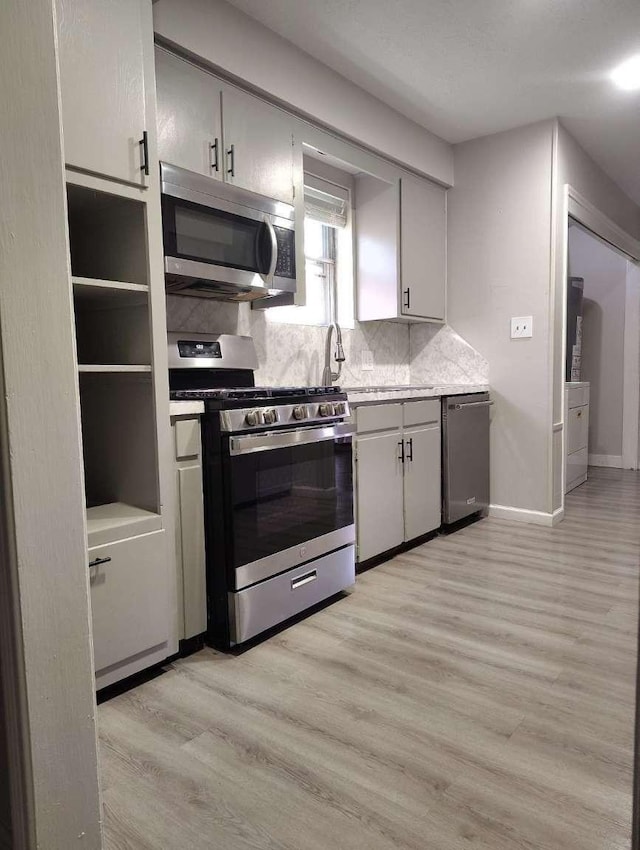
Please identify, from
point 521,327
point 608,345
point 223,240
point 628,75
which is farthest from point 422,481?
point 608,345

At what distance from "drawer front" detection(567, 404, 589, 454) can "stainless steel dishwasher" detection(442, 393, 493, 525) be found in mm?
1378

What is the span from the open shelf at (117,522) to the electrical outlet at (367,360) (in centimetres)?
220

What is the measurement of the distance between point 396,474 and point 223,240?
147 cm

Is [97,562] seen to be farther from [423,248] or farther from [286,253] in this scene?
[423,248]

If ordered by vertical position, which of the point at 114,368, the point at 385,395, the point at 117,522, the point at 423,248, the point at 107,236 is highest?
the point at 423,248

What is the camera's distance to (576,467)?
5059mm

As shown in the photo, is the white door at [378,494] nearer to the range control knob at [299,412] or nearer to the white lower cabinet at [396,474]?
the white lower cabinet at [396,474]

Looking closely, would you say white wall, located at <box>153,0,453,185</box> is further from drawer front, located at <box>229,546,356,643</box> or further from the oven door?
drawer front, located at <box>229,546,356,643</box>

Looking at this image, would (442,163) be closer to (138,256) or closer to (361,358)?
(361,358)

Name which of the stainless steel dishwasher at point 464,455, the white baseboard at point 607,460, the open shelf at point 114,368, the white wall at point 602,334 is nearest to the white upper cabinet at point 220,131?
the open shelf at point 114,368

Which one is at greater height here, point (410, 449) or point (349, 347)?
point (349, 347)

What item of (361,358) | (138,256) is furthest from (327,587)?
(361,358)

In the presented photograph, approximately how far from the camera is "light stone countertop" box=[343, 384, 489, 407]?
2799mm

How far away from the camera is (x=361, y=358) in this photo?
3836 millimetres
